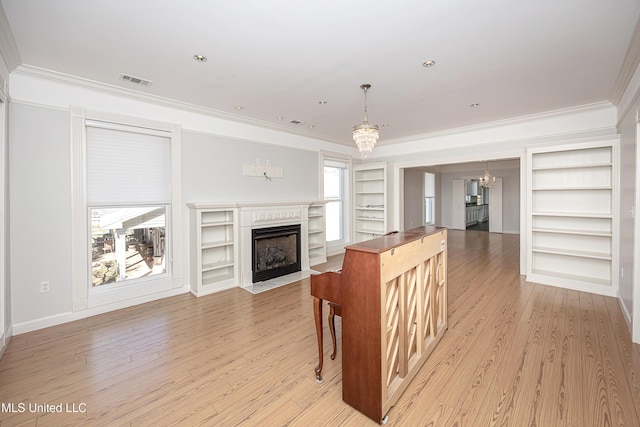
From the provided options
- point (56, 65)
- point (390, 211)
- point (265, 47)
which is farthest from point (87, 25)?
point (390, 211)

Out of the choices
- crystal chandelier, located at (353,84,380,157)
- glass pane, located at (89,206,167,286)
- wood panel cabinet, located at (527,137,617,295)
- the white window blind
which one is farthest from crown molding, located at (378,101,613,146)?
glass pane, located at (89,206,167,286)

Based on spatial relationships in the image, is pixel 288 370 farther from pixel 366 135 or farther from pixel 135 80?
pixel 135 80

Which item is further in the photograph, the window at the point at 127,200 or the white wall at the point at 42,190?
the window at the point at 127,200

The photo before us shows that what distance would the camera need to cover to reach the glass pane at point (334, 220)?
654 centimetres

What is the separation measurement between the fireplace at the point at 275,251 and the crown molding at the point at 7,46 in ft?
10.0

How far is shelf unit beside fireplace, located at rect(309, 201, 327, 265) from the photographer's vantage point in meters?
5.68

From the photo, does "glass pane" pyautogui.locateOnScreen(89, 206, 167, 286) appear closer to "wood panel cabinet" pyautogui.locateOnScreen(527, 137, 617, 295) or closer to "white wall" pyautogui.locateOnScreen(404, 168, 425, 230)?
"wood panel cabinet" pyautogui.locateOnScreen(527, 137, 617, 295)

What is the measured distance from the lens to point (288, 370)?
2221 millimetres

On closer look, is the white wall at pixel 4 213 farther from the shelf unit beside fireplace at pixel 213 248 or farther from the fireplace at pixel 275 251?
the fireplace at pixel 275 251

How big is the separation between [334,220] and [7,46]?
5.51m

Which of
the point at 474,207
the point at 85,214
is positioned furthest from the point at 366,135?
the point at 474,207

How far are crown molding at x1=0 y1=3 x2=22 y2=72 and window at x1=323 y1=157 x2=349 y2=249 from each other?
484 centimetres

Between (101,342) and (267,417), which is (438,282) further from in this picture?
(101,342)

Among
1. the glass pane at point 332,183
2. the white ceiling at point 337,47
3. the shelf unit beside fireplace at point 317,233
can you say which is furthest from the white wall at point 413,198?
the white ceiling at point 337,47
